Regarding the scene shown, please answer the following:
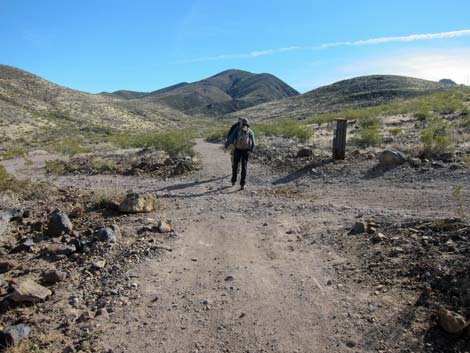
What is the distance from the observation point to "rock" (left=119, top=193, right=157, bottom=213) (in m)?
7.67

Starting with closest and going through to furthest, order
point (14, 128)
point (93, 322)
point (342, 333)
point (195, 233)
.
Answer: point (342, 333) < point (93, 322) < point (195, 233) < point (14, 128)

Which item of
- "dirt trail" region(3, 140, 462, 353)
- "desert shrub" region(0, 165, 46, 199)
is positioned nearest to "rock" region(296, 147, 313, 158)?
"dirt trail" region(3, 140, 462, 353)

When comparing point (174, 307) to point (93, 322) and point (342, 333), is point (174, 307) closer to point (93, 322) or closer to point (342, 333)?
point (93, 322)

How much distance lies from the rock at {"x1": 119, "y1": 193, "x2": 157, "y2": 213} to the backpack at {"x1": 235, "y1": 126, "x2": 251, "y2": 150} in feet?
8.87

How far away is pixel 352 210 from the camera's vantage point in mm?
7219

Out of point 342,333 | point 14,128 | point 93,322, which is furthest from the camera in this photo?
point 14,128

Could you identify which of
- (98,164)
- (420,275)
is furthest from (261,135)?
(420,275)

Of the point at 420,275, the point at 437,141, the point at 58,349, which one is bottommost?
the point at 58,349

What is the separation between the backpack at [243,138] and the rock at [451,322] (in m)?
6.48

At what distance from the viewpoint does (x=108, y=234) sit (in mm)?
6207

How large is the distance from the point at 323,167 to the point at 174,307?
759 cm

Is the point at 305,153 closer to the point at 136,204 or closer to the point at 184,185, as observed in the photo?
the point at 184,185

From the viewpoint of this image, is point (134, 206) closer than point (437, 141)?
Yes

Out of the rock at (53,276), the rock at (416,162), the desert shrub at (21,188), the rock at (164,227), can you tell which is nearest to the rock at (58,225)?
the rock at (164,227)
